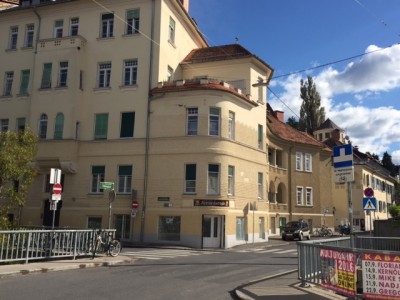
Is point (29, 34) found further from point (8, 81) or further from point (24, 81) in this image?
point (8, 81)

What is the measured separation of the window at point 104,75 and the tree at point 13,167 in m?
13.4

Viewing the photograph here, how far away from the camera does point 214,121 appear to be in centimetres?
2953

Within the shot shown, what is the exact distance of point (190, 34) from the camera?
3700 centimetres

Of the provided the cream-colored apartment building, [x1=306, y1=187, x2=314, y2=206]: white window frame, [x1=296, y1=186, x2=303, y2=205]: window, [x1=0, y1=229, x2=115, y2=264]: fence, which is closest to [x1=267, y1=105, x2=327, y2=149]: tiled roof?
[x1=296, y1=186, x2=303, y2=205]: window

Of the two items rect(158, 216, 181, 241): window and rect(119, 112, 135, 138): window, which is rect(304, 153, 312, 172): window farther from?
rect(119, 112, 135, 138): window

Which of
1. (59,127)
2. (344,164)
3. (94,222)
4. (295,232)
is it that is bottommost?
(295,232)

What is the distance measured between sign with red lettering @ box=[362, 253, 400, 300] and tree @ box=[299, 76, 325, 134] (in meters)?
64.5

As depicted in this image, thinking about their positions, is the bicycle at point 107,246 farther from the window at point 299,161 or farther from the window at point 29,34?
the window at point 299,161

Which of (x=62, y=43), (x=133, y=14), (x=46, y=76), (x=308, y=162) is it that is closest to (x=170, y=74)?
(x=133, y=14)

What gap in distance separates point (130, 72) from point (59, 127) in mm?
6400

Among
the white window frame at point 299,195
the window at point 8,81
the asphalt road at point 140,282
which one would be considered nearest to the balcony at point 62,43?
the window at point 8,81

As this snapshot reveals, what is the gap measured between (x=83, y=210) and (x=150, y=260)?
1305cm

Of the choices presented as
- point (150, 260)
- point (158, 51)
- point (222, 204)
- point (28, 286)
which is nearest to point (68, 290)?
point (28, 286)

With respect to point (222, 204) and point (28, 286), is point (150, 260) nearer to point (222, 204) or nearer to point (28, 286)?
point (28, 286)
